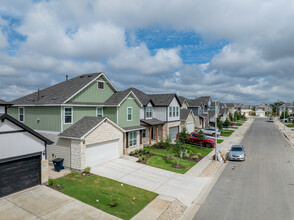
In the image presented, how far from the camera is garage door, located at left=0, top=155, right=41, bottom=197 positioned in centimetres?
1112

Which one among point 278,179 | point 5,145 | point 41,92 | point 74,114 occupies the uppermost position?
point 41,92

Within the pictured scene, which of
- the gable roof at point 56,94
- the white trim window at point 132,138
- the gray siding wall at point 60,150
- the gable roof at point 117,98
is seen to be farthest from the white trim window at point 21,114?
the white trim window at point 132,138

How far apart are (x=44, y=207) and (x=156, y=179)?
7.78 m

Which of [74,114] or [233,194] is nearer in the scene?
[233,194]

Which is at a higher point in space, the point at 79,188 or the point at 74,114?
the point at 74,114

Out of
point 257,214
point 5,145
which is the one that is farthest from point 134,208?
point 5,145

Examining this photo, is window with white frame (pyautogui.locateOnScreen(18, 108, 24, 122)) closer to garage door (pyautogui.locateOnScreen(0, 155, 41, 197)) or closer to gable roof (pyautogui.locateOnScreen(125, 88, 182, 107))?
garage door (pyautogui.locateOnScreen(0, 155, 41, 197))

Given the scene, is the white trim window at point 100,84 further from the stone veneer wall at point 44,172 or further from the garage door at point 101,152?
the stone veneer wall at point 44,172

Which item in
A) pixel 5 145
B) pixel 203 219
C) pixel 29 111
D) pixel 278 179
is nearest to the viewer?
pixel 203 219

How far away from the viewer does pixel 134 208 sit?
10.4 m

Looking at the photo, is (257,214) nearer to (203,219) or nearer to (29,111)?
(203,219)

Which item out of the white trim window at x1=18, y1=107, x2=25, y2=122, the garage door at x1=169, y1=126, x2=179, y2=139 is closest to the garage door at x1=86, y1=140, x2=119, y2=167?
the white trim window at x1=18, y1=107, x2=25, y2=122

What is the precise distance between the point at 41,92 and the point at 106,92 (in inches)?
287

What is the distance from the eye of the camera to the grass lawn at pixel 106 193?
1024cm
